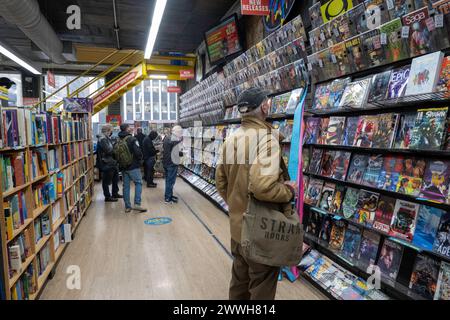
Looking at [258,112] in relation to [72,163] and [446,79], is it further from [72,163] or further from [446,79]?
[72,163]

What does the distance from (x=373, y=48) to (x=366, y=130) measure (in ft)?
2.21

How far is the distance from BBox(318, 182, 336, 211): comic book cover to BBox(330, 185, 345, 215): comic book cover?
0.16ft

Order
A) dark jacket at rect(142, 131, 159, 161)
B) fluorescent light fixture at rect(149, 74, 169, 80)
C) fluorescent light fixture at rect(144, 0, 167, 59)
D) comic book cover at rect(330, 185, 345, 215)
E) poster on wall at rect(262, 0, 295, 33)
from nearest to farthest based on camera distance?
comic book cover at rect(330, 185, 345, 215) → poster on wall at rect(262, 0, 295, 33) → fluorescent light fixture at rect(144, 0, 167, 59) → dark jacket at rect(142, 131, 159, 161) → fluorescent light fixture at rect(149, 74, 169, 80)

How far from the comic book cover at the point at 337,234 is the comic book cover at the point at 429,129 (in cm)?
112

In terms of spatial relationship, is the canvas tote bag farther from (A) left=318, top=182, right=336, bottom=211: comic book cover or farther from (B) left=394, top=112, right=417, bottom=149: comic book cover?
(A) left=318, top=182, right=336, bottom=211: comic book cover

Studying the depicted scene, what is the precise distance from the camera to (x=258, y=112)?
2.05 m

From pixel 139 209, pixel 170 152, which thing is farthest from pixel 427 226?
pixel 170 152

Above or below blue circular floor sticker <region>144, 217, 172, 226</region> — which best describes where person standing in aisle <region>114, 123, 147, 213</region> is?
above

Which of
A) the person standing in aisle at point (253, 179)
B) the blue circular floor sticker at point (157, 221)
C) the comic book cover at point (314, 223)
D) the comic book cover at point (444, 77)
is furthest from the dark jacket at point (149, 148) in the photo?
the comic book cover at point (444, 77)

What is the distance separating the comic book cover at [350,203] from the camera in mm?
2745

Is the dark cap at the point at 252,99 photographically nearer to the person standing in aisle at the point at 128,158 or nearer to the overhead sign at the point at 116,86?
the person standing in aisle at the point at 128,158

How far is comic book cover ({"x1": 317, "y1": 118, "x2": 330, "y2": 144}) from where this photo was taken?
3.06 meters

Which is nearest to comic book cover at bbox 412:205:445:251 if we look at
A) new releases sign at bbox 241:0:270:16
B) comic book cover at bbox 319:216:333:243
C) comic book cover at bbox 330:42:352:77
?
comic book cover at bbox 319:216:333:243

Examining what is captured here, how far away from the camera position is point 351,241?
284 cm
